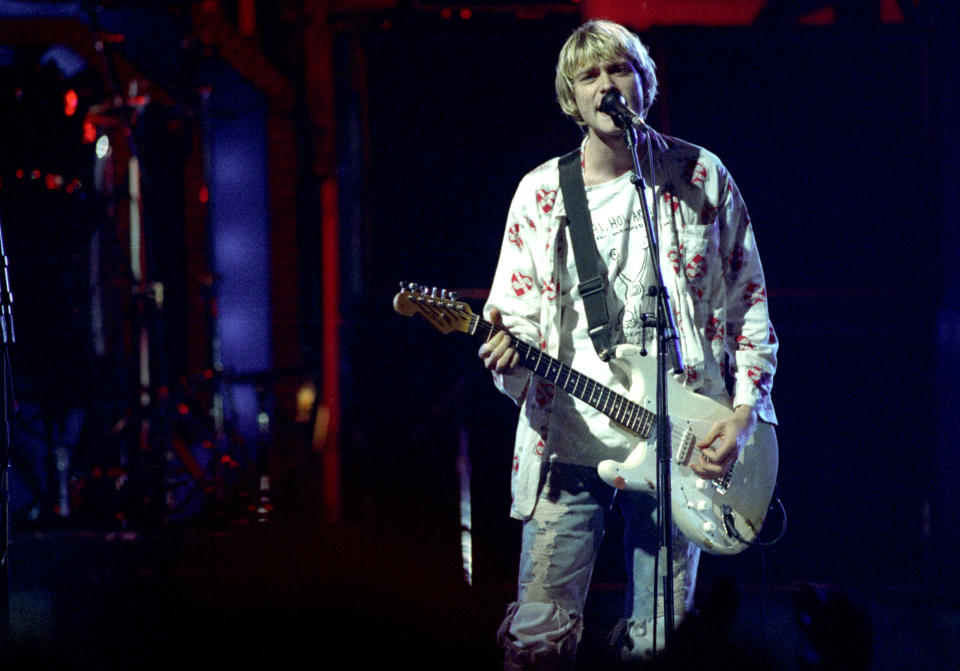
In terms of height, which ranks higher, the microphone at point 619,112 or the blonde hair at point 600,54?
the blonde hair at point 600,54

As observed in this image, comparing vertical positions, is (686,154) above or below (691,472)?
above

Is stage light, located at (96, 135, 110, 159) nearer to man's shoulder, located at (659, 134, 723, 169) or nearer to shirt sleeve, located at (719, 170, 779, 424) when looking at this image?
man's shoulder, located at (659, 134, 723, 169)

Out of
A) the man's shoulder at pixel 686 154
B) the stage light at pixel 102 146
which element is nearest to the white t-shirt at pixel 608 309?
the man's shoulder at pixel 686 154

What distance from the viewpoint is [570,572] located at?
8.05 ft

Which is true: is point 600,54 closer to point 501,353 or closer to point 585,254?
point 585,254

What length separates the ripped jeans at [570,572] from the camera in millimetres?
2402

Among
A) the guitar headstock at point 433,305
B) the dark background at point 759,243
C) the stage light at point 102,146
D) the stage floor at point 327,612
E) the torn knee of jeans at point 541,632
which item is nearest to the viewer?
the torn knee of jeans at point 541,632

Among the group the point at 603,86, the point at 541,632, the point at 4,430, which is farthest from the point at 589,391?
the point at 4,430

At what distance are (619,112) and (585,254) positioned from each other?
17.1 inches

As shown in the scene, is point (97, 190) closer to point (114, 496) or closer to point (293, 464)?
point (114, 496)

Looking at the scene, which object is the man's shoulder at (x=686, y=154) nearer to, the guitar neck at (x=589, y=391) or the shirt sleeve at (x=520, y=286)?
the shirt sleeve at (x=520, y=286)

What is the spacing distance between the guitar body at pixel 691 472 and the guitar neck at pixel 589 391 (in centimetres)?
3

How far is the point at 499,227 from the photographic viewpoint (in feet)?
12.5

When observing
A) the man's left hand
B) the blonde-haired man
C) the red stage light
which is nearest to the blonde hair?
the blonde-haired man
